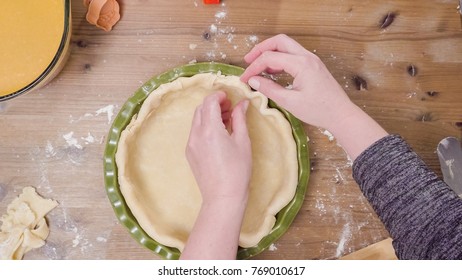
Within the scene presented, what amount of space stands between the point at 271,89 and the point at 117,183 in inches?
15.5

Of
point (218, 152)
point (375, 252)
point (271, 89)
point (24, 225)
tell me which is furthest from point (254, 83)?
point (24, 225)

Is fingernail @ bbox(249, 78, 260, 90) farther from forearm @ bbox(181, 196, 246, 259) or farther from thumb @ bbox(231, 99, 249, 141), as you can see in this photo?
forearm @ bbox(181, 196, 246, 259)

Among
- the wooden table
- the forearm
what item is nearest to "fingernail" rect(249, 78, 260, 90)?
the wooden table

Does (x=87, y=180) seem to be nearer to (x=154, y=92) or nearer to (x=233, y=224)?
(x=154, y=92)

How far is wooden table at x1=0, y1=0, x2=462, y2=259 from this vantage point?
1.07 m

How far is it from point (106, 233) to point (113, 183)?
4.8 inches

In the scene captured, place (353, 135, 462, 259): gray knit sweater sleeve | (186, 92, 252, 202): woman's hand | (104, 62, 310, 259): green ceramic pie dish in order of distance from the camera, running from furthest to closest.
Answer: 1. (104, 62, 310, 259): green ceramic pie dish
2. (186, 92, 252, 202): woman's hand
3. (353, 135, 462, 259): gray knit sweater sleeve

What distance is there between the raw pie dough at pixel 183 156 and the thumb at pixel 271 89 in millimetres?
43

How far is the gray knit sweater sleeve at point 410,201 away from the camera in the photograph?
0.79m

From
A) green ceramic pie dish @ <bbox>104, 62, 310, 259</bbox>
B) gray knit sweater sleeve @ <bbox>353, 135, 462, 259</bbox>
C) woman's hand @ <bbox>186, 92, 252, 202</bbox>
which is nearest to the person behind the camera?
gray knit sweater sleeve @ <bbox>353, 135, 462, 259</bbox>

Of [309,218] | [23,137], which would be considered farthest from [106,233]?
[309,218]

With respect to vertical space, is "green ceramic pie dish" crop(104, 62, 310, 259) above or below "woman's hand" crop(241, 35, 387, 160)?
below

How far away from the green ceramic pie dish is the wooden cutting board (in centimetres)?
17

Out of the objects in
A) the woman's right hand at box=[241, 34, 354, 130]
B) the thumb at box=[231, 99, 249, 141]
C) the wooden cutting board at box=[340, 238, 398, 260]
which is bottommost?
the wooden cutting board at box=[340, 238, 398, 260]
